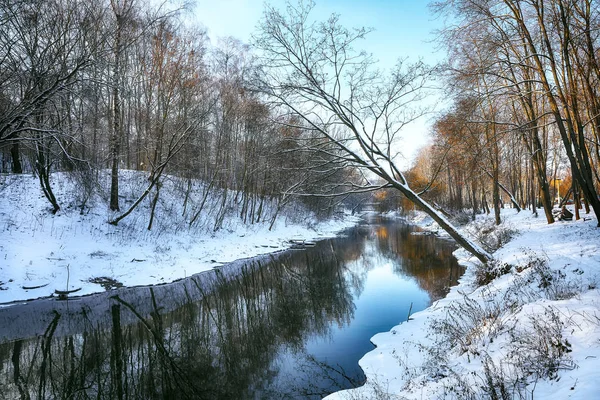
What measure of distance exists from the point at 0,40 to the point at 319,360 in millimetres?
8899

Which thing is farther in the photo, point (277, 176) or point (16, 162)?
point (16, 162)

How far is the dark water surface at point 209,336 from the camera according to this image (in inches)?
225

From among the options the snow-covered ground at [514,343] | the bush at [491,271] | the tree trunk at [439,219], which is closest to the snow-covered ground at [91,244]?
the tree trunk at [439,219]

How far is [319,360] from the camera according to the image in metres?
6.75

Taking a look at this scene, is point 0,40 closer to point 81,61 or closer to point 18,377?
point 81,61

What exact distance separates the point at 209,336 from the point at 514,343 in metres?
6.39

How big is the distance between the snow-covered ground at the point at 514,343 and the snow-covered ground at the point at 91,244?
391 inches

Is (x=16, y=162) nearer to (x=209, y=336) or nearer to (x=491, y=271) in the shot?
(x=209, y=336)

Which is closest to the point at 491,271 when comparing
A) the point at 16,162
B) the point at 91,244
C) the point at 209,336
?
the point at 209,336

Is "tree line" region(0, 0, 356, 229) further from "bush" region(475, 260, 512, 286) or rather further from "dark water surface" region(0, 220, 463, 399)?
"bush" region(475, 260, 512, 286)

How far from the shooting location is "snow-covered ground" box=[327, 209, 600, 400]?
3.28 meters

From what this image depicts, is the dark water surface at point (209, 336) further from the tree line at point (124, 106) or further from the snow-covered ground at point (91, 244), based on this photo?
the tree line at point (124, 106)

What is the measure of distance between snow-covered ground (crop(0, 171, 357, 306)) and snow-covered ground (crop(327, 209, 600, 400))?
32.6 feet

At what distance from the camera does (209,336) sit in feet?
26.1
